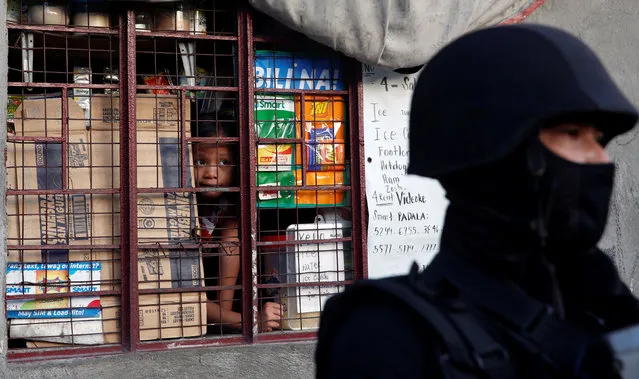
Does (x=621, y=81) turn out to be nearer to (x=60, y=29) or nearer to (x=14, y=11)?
(x=60, y=29)

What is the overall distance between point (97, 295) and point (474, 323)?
402cm

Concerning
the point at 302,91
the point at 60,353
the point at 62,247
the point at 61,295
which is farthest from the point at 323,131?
the point at 60,353

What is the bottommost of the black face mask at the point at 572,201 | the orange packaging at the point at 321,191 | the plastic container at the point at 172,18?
the black face mask at the point at 572,201

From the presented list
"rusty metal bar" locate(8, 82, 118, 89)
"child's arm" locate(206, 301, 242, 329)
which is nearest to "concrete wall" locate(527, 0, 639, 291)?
"child's arm" locate(206, 301, 242, 329)

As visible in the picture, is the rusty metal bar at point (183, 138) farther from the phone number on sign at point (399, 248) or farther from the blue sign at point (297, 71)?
the phone number on sign at point (399, 248)

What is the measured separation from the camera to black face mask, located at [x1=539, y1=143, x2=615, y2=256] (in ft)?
5.44

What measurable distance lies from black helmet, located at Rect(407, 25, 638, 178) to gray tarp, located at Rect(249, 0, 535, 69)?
11.9 feet

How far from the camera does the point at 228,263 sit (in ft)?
18.0

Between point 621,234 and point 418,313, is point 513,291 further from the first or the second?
point 621,234

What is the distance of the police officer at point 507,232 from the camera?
1537mm

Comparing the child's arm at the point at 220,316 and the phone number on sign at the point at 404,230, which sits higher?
the phone number on sign at the point at 404,230

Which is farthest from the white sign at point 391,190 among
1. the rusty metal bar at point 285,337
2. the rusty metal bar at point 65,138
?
the rusty metal bar at point 65,138

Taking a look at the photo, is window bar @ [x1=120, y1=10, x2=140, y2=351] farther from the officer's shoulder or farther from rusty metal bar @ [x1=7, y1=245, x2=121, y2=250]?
the officer's shoulder

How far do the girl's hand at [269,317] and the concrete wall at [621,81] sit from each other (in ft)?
8.12
